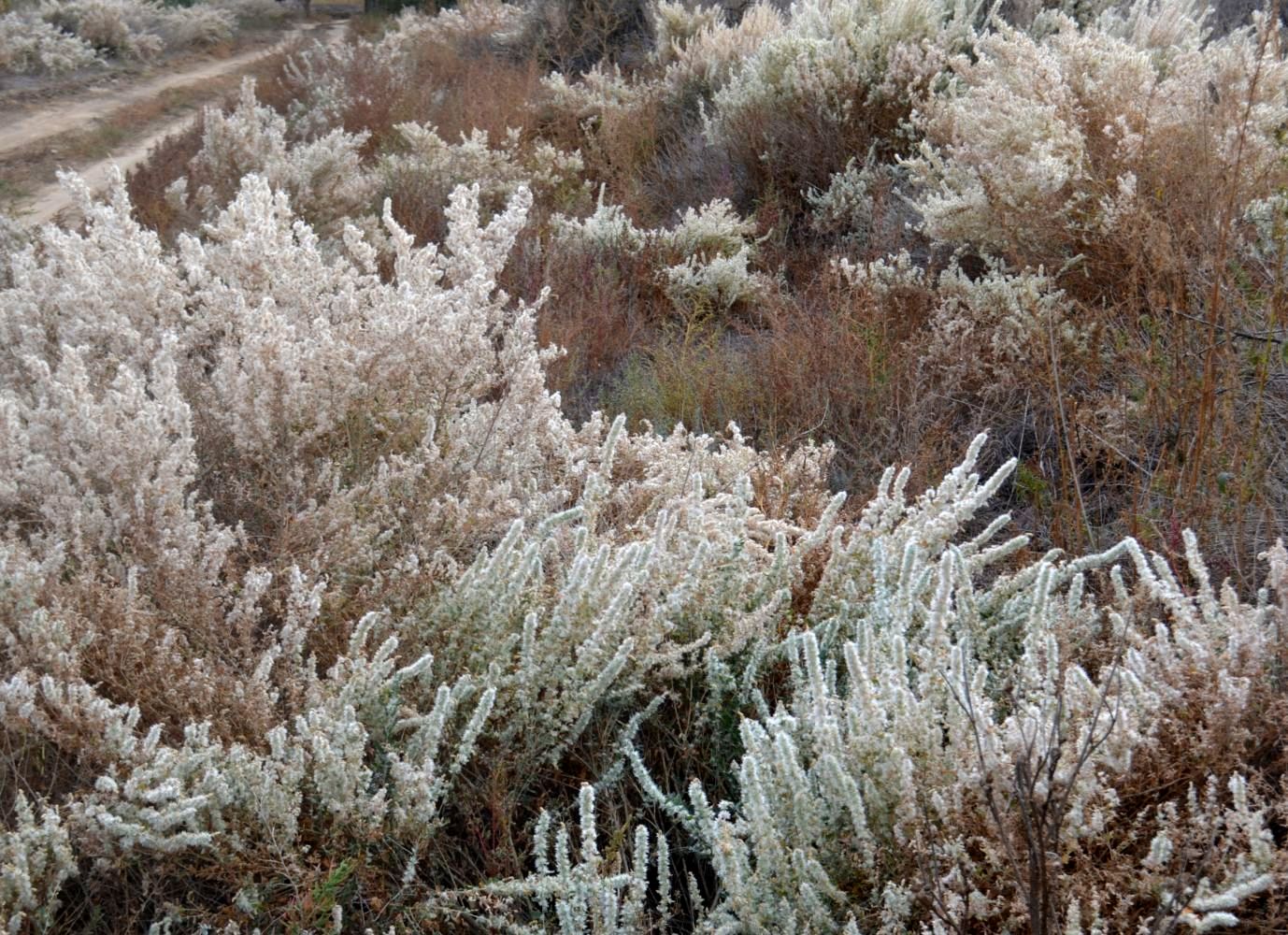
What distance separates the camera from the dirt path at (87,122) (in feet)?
27.6

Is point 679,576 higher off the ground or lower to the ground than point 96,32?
lower

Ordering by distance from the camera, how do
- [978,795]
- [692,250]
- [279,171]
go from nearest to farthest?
→ [978,795] → [692,250] → [279,171]

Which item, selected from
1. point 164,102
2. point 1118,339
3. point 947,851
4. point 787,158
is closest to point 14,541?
point 947,851

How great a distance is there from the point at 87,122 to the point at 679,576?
36.9 ft

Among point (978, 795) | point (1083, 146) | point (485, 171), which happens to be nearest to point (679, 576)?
point (978, 795)

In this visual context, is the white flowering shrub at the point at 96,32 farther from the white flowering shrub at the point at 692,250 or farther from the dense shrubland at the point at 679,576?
the dense shrubland at the point at 679,576

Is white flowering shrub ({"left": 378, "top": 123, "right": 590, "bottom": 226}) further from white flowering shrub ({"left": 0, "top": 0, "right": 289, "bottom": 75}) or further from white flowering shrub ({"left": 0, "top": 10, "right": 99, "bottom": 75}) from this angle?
white flowering shrub ({"left": 0, "top": 0, "right": 289, "bottom": 75})

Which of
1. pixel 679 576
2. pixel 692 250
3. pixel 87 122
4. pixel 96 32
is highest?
pixel 96 32

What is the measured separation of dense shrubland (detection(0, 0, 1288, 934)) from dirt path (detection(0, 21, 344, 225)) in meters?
5.20

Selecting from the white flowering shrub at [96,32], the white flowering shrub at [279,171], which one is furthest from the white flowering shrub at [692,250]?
the white flowering shrub at [96,32]

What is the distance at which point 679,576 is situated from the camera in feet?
7.78

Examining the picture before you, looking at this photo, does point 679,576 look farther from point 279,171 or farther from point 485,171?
point 485,171

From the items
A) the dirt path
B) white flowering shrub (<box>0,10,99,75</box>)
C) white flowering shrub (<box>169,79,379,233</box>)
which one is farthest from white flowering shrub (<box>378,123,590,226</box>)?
white flowering shrub (<box>0,10,99,75</box>)

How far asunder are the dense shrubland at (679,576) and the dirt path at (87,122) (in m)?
5.20
